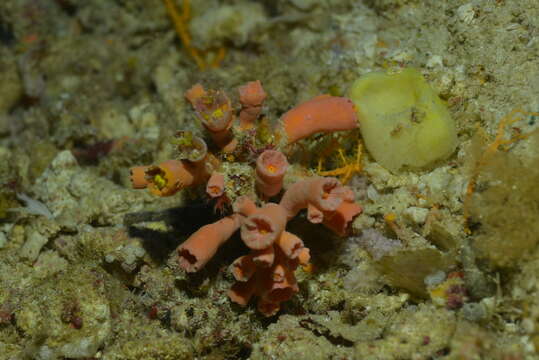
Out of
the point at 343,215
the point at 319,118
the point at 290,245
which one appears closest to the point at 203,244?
the point at 290,245

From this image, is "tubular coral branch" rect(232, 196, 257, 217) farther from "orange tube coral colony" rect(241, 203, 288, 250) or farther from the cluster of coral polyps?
"orange tube coral colony" rect(241, 203, 288, 250)

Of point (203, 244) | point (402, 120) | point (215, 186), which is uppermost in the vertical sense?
point (402, 120)

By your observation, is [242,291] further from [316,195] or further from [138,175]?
[138,175]

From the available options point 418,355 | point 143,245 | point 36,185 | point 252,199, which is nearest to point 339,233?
point 252,199

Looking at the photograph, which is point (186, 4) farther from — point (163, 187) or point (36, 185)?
point (163, 187)

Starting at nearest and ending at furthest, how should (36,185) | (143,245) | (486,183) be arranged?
(486,183), (143,245), (36,185)

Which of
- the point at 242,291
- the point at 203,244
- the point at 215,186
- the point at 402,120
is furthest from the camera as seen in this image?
the point at 402,120

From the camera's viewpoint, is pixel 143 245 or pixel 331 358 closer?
pixel 331 358
